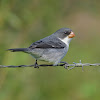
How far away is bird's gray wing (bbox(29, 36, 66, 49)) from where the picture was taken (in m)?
5.83

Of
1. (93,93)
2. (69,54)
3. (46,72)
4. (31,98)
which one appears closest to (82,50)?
(69,54)

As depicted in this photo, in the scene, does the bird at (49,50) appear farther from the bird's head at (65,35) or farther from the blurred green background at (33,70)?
the blurred green background at (33,70)

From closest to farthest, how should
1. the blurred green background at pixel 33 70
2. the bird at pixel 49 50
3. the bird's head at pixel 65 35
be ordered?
the bird at pixel 49 50 < the blurred green background at pixel 33 70 < the bird's head at pixel 65 35

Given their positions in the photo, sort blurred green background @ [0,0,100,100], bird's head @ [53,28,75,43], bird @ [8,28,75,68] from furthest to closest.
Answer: bird's head @ [53,28,75,43] < blurred green background @ [0,0,100,100] < bird @ [8,28,75,68]

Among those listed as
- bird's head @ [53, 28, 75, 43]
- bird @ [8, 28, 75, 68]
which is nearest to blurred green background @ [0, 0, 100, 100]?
bird @ [8, 28, 75, 68]

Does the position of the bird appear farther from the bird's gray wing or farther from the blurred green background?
the blurred green background

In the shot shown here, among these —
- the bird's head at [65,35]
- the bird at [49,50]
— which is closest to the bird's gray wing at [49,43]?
the bird at [49,50]

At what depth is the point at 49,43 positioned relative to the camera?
610cm

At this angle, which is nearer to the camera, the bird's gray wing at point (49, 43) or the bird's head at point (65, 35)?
the bird's gray wing at point (49, 43)

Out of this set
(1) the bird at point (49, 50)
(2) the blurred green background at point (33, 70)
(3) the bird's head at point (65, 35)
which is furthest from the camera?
(3) the bird's head at point (65, 35)

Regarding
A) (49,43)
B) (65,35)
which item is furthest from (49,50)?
(65,35)

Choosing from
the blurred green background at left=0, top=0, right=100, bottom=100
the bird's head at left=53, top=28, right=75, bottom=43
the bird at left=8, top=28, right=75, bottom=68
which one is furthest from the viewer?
the bird's head at left=53, top=28, right=75, bottom=43

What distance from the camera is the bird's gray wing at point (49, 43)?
5834 mm

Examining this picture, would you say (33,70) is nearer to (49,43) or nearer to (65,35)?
(49,43)
